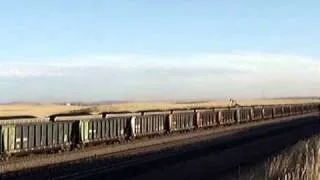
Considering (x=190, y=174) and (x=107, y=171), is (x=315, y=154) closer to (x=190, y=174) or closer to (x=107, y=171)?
(x=190, y=174)

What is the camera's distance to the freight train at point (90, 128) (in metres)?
35.6

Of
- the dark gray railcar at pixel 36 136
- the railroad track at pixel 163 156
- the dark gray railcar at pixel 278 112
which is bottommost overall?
the railroad track at pixel 163 156

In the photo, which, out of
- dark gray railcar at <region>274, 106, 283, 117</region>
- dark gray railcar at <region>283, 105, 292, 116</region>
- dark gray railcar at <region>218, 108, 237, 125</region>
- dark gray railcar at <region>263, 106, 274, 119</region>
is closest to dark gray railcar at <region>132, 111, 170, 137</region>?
dark gray railcar at <region>218, 108, 237, 125</region>

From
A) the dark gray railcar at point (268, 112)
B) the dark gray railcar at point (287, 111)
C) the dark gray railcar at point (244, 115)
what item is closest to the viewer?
the dark gray railcar at point (244, 115)

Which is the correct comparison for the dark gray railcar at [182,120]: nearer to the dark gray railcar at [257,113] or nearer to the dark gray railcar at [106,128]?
the dark gray railcar at [106,128]

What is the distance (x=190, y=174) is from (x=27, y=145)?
44.0ft

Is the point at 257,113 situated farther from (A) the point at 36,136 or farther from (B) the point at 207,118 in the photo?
(A) the point at 36,136

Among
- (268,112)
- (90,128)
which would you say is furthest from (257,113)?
(90,128)

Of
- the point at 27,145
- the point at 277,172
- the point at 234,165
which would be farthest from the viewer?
the point at 27,145

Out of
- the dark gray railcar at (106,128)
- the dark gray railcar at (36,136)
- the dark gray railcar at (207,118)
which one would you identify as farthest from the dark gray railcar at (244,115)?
the dark gray railcar at (36,136)

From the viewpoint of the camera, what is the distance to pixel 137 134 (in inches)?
2042

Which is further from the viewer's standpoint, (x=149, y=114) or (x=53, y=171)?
(x=149, y=114)

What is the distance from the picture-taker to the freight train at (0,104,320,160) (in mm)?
35609

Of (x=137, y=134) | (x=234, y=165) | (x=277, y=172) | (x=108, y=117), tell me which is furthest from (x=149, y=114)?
(x=277, y=172)
